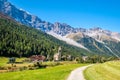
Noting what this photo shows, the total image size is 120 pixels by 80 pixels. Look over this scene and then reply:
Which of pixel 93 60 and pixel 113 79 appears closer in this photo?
pixel 113 79

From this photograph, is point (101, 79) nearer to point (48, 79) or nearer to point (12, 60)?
point (48, 79)

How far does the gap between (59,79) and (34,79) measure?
474 centimetres

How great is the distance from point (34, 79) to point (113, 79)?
14.7 m

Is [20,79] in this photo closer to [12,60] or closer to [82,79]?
[82,79]

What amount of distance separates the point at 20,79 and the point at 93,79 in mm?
13813

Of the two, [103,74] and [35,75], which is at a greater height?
[103,74]

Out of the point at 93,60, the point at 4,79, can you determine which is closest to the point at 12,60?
the point at 93,60

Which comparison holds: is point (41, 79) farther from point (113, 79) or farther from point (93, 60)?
point (93, 60)

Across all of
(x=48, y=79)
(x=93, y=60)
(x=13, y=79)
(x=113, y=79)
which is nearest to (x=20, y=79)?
(x=13, y=79)

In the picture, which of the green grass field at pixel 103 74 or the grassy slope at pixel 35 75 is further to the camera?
the grassy slope at pixel 35 75

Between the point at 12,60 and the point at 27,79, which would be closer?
the point at 27,79

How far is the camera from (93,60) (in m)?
191

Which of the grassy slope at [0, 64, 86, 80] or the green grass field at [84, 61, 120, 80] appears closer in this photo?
the green grass field at [84, 61, 120, 80]

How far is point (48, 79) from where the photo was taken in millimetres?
52531
